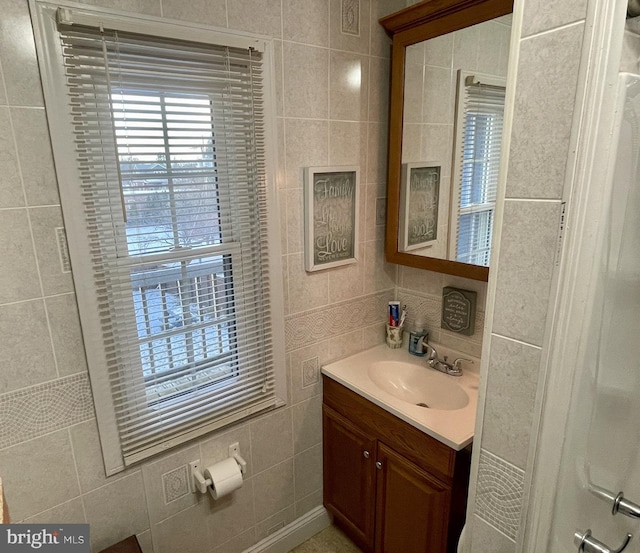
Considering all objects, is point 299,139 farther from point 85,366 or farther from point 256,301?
point 85,366

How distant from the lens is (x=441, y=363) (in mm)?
1827

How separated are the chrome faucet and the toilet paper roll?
3.06 feet

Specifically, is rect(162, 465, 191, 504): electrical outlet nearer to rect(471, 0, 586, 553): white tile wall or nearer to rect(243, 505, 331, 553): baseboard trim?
rect(243, 505, 331, 553): baseboard trim

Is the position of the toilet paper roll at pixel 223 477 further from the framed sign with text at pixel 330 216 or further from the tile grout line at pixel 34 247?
the framed sign with text at pixel 330 216

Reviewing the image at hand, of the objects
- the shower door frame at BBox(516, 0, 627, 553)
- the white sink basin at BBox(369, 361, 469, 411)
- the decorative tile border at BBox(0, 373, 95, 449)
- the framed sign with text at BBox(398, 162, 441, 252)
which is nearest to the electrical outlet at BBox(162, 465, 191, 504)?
the decorative tile border at BBox(0, 373, 95, 449)

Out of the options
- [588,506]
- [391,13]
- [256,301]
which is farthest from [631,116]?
[391,13]

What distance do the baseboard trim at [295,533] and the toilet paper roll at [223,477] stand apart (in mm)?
494

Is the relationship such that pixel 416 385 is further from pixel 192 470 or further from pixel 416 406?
pixel 192 470

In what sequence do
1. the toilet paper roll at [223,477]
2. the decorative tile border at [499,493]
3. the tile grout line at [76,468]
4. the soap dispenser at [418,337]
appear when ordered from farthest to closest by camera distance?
the soap dispenser at [418,337] → the toilet paper roll at [223,477] → the tile grout line at [76,468] → the decorative tile border at [499,493]

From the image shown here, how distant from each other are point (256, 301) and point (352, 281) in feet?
1.66

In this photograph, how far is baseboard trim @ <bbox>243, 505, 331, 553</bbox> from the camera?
6.15 feet

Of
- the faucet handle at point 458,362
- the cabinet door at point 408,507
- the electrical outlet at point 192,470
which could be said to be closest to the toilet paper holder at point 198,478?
the electrical outlet at point 192,470

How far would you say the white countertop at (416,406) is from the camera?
1376 mm

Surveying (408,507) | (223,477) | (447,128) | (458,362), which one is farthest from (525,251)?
(223,477)
